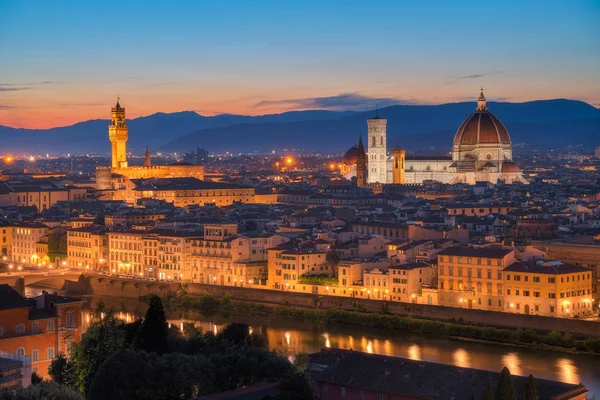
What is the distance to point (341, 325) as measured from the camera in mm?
25906

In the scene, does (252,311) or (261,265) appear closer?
(252,311)

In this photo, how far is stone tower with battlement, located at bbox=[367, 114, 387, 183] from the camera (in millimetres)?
66688

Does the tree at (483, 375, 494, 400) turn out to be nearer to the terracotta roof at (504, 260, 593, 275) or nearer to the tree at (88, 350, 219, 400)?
the tree at (88, 350, 219, 400)

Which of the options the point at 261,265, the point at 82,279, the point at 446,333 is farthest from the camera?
the point at 82,279

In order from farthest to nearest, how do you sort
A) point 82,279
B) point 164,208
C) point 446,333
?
point 164,208 → point 82,279 → point 446,333

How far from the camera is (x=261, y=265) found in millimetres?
30453

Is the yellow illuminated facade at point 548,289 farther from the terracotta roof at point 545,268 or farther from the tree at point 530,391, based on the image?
the tree at point 530,391

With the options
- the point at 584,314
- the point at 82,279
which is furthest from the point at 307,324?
the point at 82,279

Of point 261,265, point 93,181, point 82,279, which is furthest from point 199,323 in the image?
point 93,181

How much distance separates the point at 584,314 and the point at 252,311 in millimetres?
7615

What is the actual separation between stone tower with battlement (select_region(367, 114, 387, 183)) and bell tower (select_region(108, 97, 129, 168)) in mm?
13067

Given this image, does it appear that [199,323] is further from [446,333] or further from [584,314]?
[584,314]

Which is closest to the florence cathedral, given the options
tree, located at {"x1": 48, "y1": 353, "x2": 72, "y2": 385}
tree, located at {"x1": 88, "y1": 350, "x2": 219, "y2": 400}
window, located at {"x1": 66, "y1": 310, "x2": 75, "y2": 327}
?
window, located at {"x1": 66, "y1": 310, "x2": 75, "y2": 327}

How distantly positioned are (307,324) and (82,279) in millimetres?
8775
